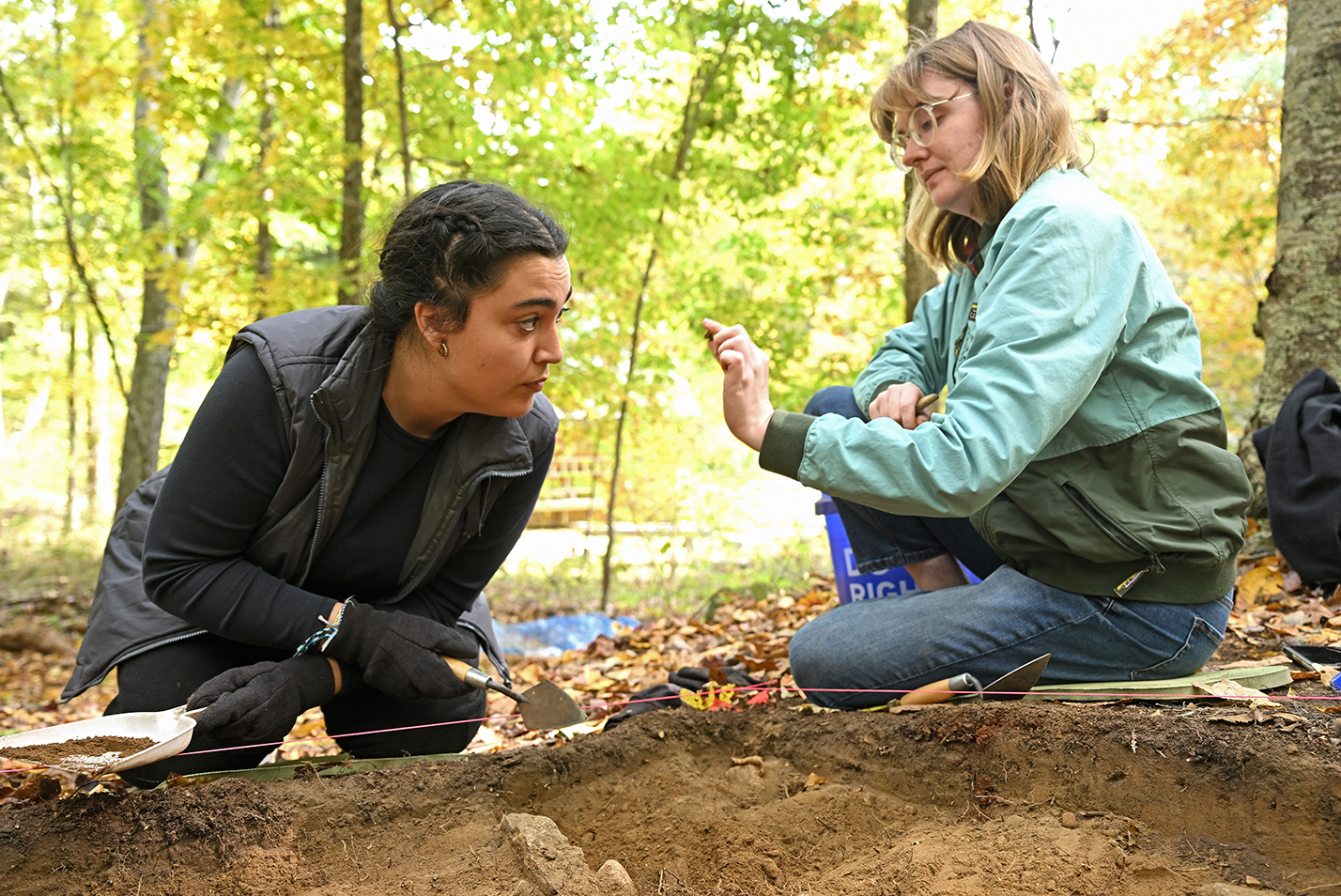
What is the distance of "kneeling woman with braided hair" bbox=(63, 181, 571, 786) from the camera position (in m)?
2.11

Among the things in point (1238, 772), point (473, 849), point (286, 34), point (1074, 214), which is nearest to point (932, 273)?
point (1074, 214)

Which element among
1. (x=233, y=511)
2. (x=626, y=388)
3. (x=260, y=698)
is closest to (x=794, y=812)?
(x=260, y=698)

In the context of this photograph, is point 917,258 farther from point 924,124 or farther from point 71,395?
point 71,395

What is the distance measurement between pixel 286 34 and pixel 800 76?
11.9 feet

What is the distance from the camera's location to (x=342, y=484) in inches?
88.4

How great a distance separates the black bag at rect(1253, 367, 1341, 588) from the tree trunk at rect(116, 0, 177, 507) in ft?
21.1

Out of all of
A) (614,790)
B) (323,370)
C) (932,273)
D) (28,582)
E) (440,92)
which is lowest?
(28,582)

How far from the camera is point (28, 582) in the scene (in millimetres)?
9297

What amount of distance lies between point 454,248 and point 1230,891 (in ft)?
6.41

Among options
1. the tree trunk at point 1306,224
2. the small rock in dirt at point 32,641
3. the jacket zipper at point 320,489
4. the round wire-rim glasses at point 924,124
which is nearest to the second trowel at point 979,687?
the round wire-rim glasses at point 924,124

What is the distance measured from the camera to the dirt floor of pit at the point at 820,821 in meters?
1.58

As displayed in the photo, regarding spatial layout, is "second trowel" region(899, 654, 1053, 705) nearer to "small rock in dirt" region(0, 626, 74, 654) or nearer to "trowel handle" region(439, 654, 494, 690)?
"trowel handle" region(439, 654, 494, 690)

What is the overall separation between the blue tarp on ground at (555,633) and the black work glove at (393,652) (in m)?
3.09

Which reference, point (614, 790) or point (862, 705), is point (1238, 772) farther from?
point (614, 790)
